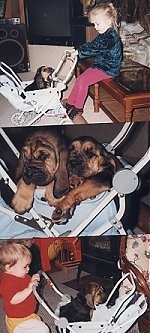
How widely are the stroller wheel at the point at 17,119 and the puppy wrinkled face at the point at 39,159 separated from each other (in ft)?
0.18

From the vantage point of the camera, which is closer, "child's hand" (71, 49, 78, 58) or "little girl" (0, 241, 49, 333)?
"child's hand" (71, 49, 78, 58)

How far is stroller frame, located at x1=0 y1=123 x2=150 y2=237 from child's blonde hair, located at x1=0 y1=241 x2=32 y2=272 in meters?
0.07

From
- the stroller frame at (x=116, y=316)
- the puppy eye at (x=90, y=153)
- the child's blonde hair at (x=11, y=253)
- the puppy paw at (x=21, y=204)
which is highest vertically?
the puppy eye at (x=90, y=153)

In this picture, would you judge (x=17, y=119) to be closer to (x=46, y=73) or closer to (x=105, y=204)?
(x=46, y=73)

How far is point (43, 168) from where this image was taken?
1279mm

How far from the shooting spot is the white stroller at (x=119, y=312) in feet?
4.60

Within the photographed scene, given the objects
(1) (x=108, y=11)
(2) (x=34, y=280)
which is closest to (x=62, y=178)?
(2) (x=34, y=280)

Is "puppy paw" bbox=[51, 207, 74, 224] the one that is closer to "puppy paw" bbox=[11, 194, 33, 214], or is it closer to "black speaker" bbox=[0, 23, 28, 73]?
"puppy paw" bbox=[11, 194, 33, 214]

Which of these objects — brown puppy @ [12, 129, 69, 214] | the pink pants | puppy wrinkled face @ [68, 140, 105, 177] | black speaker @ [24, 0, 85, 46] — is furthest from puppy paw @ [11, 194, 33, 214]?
black speaker @ [24, 0, 85, 46]

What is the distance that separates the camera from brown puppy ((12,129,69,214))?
1.27 metres

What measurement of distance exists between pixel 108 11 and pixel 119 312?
2.38ft

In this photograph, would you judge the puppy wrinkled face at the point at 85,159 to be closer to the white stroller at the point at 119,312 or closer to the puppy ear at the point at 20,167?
the puppy ear at the point at 20,167

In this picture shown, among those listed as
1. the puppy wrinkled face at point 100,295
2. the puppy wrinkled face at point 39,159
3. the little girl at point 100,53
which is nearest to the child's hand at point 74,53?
the little girl at point 100,53

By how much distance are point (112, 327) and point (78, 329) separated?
0.08 m
